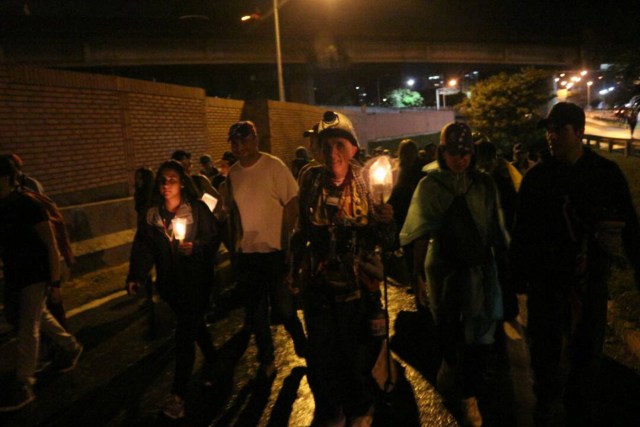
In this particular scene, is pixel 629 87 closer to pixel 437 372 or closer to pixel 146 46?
pixel 437 372

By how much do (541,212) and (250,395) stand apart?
2505mm

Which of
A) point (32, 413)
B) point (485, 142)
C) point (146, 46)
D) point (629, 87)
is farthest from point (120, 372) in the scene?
point (146, 46)

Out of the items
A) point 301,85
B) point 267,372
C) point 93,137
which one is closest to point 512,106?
point 93,137

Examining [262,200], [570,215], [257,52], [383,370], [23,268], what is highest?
[257,52]

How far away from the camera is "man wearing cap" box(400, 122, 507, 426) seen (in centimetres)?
344

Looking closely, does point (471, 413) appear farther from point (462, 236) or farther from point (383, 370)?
point (462, 236)

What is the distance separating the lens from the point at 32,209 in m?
3.98

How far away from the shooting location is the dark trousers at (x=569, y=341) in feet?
10.6

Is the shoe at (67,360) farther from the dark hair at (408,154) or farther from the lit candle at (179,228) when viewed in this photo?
the dark hair at (408,154)

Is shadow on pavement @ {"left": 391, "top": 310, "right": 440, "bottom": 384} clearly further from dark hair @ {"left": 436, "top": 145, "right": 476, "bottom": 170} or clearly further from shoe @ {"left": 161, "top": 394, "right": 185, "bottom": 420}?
shoe @ {"left": 161, "top": 394, "right": 185, "bottom": 420}

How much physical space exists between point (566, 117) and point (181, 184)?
270 cm

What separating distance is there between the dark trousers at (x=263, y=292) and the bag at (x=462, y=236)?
4.79 ft

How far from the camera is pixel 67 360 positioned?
4645 mm

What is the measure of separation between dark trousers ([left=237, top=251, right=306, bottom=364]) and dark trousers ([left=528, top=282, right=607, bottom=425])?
6.25 ft
